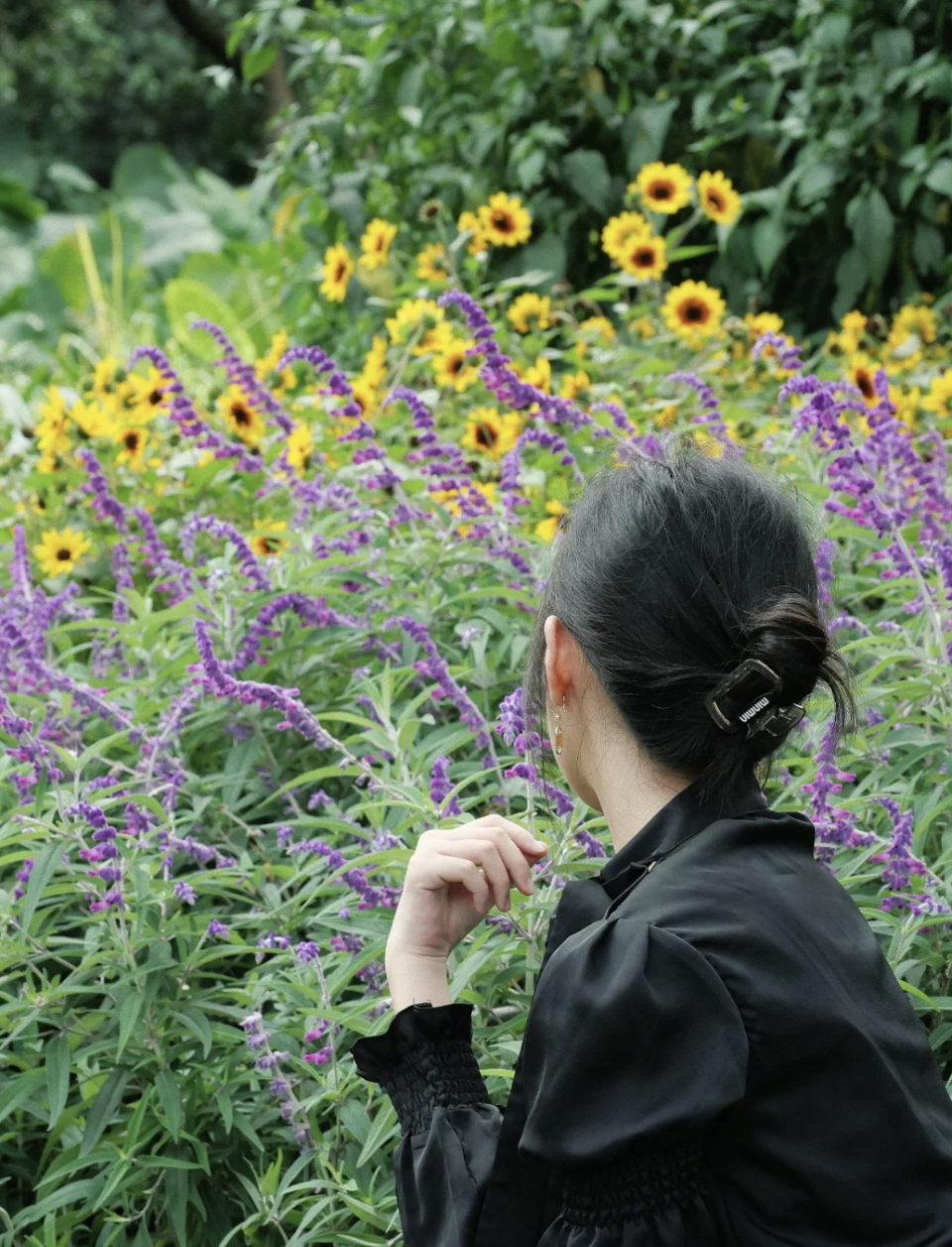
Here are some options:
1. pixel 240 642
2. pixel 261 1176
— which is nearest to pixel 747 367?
pixel 240 642

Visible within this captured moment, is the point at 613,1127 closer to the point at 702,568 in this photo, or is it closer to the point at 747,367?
the point at 702,568

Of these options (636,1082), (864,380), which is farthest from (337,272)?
(636,1082)

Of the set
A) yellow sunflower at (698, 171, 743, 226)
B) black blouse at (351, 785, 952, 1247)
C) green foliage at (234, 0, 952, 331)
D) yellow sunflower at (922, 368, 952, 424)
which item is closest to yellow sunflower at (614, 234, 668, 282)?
yellow sunflower at (698, 171, 743, 226)

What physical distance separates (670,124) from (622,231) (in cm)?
93

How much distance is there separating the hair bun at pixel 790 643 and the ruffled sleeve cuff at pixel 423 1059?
0.45 metres

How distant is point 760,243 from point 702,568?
12.1 ft

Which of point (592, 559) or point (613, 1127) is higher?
point (592, 559)

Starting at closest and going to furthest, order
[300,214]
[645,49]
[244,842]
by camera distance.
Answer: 1. [244,842]
2. [645,49]
3. [300,214]

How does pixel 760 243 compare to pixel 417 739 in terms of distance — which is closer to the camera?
pixel 417 739

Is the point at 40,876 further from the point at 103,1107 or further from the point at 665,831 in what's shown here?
the point at 665,831

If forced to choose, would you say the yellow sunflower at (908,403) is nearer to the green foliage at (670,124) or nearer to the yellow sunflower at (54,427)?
the green foliage at (670,124)

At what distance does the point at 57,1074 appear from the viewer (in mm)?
2047

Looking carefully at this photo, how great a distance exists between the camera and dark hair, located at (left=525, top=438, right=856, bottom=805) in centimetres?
147

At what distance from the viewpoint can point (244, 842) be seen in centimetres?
256
